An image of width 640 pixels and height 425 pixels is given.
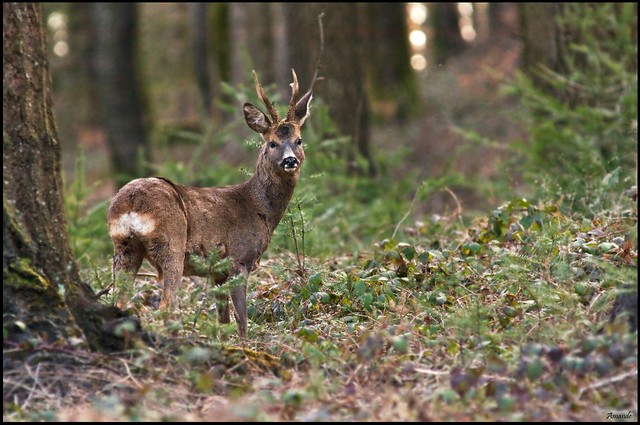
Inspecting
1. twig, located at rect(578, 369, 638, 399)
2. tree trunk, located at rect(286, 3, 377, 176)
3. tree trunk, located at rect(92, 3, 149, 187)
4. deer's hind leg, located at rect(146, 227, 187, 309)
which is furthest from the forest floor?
tree trunk, located at rect(92, 3, 149, 187)

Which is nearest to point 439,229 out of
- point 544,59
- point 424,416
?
point 424,416

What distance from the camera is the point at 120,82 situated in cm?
1933

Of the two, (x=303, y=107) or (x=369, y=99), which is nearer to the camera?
(x=303, y=107)

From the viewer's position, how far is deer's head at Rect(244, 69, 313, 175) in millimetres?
7457

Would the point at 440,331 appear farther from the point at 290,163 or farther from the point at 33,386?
the point at 33,386

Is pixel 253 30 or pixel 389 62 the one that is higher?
pixel 253 30

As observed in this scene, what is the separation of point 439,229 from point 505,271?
113 inches

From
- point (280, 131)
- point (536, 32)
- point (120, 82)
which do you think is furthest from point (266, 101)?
point (120, 82)

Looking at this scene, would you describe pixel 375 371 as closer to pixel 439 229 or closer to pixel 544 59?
pixel 439 229

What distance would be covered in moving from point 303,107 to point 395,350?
109 inches

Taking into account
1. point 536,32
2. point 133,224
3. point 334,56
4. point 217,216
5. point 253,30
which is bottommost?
point 217,216

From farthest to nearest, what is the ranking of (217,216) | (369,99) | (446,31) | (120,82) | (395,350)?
(446,31)
(120,82)
(369,99)
(217,216)
(395,350)

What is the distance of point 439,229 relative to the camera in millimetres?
9133

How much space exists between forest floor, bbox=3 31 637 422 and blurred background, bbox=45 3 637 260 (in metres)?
1.07
